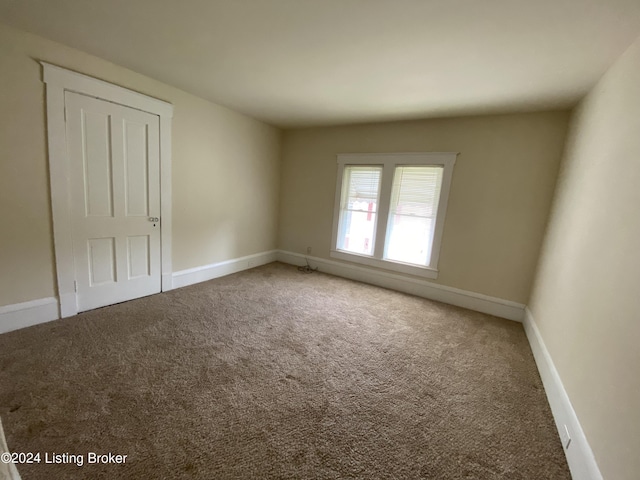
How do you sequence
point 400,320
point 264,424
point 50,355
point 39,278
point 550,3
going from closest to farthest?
point 550,3 → point 264,424 → point 50,355 → point 39,278 → point 400,320

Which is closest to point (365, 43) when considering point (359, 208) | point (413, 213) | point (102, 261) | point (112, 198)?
point (413, 213)

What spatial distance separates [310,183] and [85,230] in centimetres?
315

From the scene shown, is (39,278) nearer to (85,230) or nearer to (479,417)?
(85,230)

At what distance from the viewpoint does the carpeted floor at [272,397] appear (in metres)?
1.35

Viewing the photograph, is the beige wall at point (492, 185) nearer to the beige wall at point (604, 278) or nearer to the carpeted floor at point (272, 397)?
the beige wall at point (604, 278)

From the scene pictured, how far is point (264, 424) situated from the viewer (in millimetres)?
1544

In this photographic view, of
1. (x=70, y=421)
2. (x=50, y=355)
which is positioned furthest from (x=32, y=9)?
(x=70, y=421)

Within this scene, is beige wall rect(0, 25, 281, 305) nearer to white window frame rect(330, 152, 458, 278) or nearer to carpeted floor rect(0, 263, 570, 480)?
carpeted floor rect(0, 263, 570, 480)

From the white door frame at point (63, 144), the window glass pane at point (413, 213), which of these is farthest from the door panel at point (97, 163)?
the window glass pane at point (413, 213)

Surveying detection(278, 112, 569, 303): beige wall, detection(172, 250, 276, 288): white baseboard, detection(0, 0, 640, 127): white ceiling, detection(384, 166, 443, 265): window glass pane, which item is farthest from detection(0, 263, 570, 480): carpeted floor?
detection(0, 0, 640, 127): white ceiling

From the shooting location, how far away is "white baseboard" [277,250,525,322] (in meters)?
3.32

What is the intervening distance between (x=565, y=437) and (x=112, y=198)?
13.7ft

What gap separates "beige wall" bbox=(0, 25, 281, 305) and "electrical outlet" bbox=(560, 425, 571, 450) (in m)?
4.00

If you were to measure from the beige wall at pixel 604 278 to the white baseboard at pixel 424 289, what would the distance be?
824 mm
